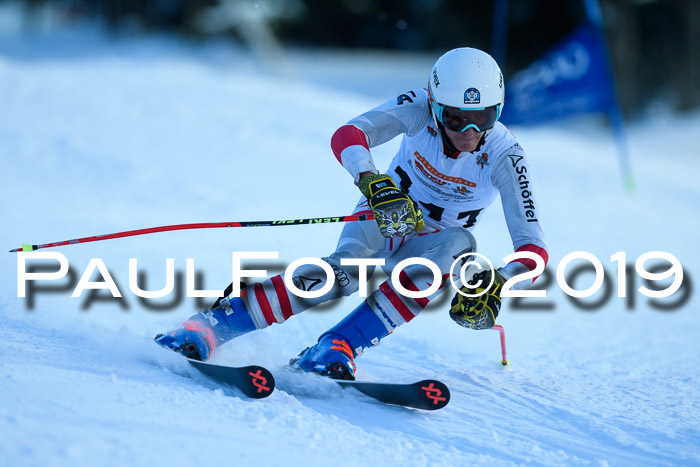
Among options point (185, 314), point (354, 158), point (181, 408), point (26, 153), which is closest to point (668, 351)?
point (354, 158)

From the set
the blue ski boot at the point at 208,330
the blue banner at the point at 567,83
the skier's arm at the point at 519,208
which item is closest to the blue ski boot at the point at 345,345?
the blue ski boot at the point at 208,330

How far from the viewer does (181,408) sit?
8.55 ft

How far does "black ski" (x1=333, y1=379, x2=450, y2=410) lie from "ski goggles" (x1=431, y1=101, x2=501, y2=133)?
1132 mm

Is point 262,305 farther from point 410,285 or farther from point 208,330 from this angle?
point 410,285

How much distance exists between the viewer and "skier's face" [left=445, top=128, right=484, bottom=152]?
3.32 meters

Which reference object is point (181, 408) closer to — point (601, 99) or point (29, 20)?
point (601, 99)

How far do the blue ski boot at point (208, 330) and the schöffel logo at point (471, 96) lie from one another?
1397 mm

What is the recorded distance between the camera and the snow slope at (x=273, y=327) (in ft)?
8.36

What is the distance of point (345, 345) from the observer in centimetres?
339

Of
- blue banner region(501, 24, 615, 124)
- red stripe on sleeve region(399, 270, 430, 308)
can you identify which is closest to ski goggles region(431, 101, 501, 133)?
red stripe on sleeve region(399, 270, 430, 308)

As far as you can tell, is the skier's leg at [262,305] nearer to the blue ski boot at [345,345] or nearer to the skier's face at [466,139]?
the blue ski boot at [345,345]

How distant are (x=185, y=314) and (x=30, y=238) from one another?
205 cm

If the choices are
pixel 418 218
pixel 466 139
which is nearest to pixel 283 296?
pixel 418 218

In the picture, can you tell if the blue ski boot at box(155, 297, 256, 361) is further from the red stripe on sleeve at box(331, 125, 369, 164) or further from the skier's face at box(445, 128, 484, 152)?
the skier's face at box(445, 128, 484, 152)
